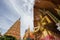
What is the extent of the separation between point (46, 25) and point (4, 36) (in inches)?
21.6

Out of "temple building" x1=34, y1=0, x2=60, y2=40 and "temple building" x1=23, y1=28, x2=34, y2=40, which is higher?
"temple building" x1=34, y1=0, x2=60, y2=40

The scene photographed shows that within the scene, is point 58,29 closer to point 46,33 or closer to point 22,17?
point 46,33

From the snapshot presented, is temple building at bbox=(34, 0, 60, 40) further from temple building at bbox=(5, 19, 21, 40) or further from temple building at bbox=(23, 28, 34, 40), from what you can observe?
temple building at bbox=(5, 19, 21, 40)

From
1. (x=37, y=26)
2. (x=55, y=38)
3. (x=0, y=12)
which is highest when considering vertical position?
(x=0, y=12)

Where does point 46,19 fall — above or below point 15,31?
above

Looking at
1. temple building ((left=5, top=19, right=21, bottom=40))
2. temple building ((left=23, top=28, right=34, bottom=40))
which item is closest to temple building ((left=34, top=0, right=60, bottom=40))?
temple building ((left=23, top=28, right=34, bottom=40))

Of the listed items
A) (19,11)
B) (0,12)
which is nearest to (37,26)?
(19,11)

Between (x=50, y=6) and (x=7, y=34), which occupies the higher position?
(x=50, y=6)

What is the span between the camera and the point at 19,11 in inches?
95.4

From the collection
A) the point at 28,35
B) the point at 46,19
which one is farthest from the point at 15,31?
the point at 46,19

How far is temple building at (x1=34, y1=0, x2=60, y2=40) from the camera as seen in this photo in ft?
8.02

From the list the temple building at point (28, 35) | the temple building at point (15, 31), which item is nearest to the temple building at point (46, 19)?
the temple building at point (28, 35)

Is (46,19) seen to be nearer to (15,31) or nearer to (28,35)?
(28,35)

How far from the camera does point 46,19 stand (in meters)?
2.50
